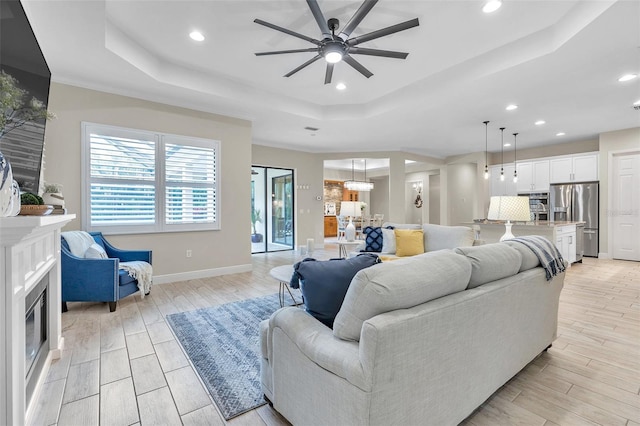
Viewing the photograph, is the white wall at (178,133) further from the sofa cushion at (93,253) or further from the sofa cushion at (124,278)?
the sofa cushion at (124,278)

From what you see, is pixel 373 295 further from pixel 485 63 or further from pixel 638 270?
pixel 638 270

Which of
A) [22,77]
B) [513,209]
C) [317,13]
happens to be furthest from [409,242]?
[22,77]

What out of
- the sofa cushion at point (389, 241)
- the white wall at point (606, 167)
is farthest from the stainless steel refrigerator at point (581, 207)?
the sofa cushion at point (389, 241)

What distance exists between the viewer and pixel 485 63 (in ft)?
11.4

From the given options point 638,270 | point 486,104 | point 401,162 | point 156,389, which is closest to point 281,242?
point 401,162

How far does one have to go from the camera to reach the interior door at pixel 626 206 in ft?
19.2

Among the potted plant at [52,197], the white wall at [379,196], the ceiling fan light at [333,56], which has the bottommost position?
the potted plant at [52,197]

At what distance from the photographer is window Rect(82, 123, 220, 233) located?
380 cm

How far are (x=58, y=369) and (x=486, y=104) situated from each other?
5.74m

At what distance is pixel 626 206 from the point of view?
596 cm

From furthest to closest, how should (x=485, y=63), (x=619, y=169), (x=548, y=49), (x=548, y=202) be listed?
(x=548, y=202), (x=619, y=169), (x=485, y=63), (x=548, y=49)

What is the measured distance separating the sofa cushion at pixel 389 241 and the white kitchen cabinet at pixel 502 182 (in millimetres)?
5094

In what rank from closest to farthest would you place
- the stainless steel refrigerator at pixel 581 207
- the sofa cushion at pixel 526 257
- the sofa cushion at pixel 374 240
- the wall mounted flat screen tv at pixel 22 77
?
the wall mounted flat screen tv at pixel 22 77, the sofa cushion at pixel 526 257, the sofa cushion at pixel 374 240, the stainless steel refrigerator at pixel 581 207

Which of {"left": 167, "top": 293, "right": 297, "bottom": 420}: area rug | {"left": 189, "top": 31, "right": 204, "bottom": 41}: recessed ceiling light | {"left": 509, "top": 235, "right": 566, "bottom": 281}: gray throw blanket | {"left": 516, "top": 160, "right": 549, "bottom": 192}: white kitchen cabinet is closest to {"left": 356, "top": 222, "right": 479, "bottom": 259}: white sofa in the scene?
{"left": 509, "top": 235, "right": 566, "bottom": 281}: gray throw blanket
